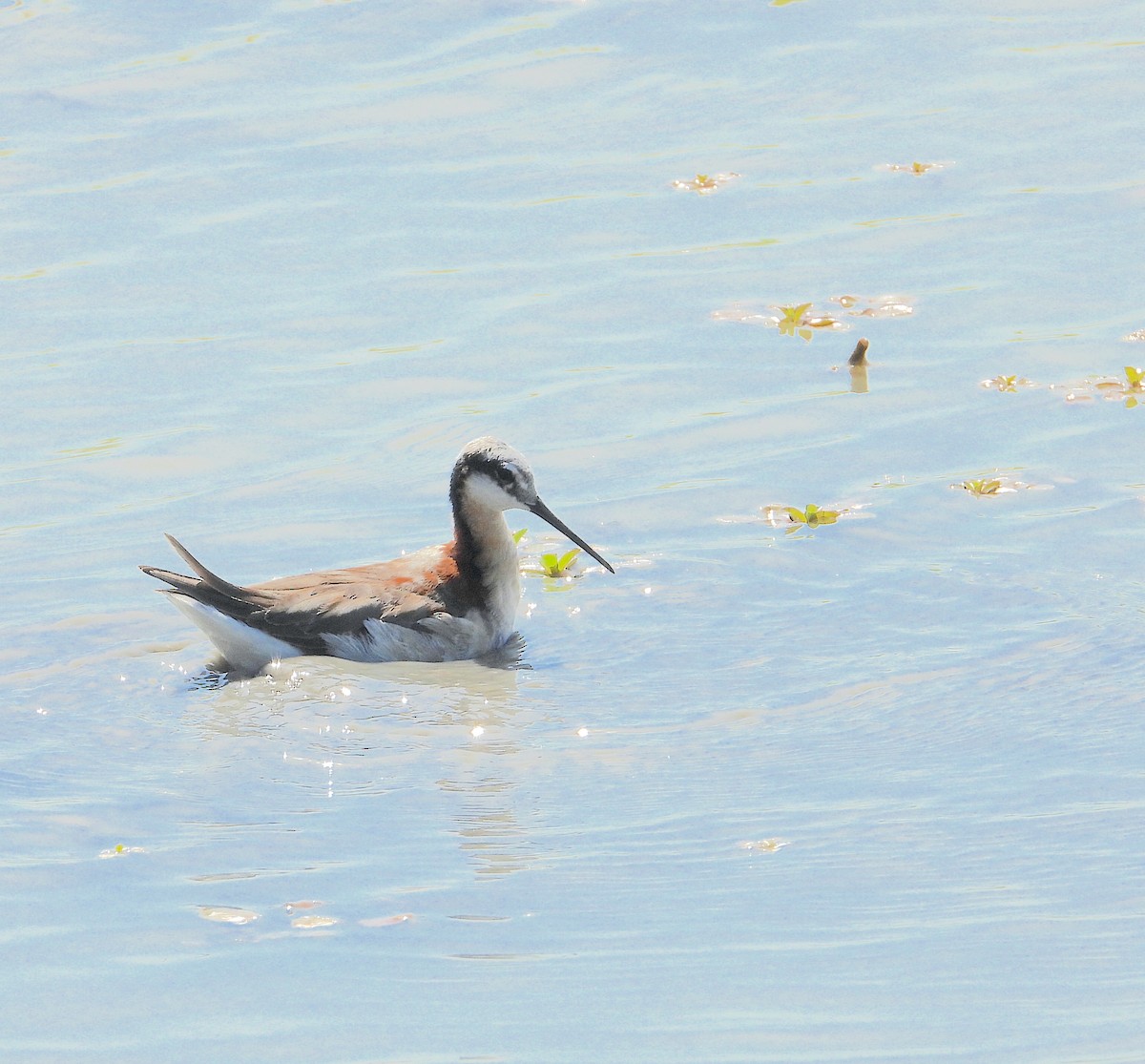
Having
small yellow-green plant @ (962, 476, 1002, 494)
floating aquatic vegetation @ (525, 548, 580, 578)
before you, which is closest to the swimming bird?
floating aquatic vegetation @ (525, 548, 580, 578)

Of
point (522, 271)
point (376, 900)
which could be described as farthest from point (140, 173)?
point (376, 900)

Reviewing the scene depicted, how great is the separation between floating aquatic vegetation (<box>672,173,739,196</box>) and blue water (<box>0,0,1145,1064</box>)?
0.11 metres

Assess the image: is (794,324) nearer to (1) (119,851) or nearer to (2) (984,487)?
(2) (984,487)

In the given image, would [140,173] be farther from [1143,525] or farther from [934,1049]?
[934,1049]

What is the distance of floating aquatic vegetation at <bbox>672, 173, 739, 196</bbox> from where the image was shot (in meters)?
14.1

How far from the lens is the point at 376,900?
6.34m

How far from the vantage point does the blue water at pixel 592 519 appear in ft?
19.3

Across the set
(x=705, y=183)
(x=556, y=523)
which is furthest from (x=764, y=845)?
(x=705, y=183)

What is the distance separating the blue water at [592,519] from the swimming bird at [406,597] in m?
0.23

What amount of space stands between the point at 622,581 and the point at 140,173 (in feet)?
22.9

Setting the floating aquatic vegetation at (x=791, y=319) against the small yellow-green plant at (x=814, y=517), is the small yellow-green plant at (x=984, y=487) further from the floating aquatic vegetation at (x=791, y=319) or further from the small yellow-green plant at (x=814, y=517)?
the floating aquatic vegetation at (x=791, y=319)

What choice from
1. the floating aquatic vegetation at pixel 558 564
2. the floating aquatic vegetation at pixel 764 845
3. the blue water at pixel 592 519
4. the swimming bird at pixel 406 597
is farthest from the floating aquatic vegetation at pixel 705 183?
the floating aquatic vegetation at pixel 764 845

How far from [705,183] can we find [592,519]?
15.1 feet

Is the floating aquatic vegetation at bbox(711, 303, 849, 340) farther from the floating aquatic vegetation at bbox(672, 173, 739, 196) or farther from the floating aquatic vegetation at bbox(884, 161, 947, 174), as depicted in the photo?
the floating aquatic vegetation at bbox(884, 161, 947, 174)
